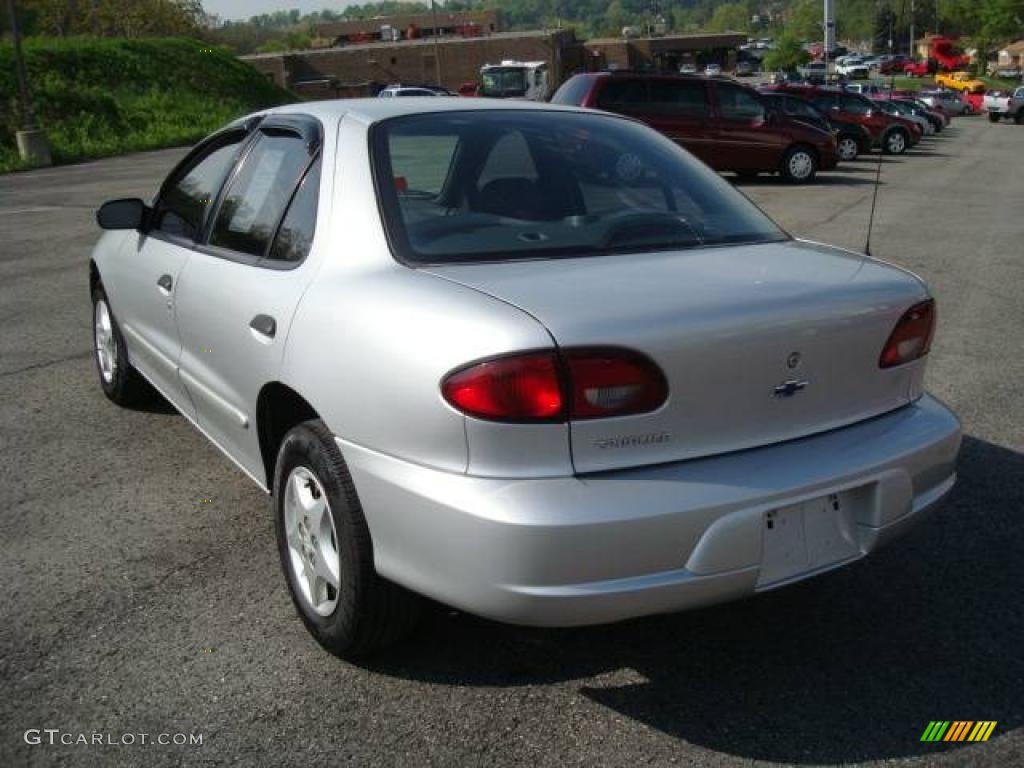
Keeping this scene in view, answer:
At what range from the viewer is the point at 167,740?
2.79 meters

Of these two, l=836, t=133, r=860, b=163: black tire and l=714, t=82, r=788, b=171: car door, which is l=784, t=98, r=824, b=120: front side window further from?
l=836, t=133, r=860, b=163: black tire

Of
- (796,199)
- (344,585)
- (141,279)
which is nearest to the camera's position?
(344,585)

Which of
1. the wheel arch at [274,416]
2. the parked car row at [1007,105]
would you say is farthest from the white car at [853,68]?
the wheel arch at [274,416]

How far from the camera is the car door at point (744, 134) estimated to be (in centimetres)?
1952

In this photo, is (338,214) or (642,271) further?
(338,214)

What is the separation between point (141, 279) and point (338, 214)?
5.81ft

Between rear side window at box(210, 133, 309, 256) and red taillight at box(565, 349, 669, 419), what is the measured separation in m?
1.45

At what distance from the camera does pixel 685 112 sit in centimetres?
1928

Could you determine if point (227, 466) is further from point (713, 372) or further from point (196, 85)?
point (196, 85)

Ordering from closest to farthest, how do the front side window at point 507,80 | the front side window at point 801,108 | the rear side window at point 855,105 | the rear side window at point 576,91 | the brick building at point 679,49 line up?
the rear side window at point 576,91 < the front side window at point 801,108 < the rear side window at point 855,105 < the front side window at point 507,80 < the brick building at point 679,49

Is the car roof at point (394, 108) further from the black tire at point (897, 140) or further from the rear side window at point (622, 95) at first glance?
the black tire at point (897, 140)

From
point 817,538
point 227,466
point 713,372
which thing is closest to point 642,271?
point 713,372

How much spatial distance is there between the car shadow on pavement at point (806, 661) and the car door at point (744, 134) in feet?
54.8

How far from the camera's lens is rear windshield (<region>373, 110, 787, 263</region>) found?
10.4ft
